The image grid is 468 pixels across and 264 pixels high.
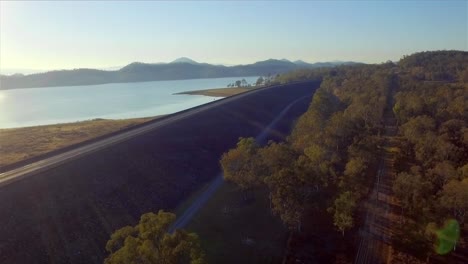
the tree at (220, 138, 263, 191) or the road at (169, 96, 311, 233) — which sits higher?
the tree at (220, 138, 263, 191)

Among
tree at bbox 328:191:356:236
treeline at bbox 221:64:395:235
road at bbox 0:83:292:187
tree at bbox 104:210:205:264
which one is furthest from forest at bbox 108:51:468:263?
road at bbox 0:83:292:187

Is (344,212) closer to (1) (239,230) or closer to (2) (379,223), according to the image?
(2) (379,223)

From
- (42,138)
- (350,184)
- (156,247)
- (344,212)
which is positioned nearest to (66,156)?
(42,138)

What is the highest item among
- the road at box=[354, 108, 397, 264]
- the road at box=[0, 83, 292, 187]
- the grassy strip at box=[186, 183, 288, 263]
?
the road at box=[0, 83, 292, 187]

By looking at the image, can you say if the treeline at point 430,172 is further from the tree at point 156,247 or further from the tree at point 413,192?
the tree at point 156,247

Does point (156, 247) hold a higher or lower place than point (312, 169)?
higher

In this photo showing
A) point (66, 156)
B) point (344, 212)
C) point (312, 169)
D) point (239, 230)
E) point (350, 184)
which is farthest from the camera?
point (66, 156)

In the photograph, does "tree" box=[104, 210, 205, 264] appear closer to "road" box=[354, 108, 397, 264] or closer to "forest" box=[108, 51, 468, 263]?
"forest" box=[108, 51, 468, 263]

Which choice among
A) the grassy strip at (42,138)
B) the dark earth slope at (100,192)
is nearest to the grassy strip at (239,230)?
the dark earth slope at (100,192)
